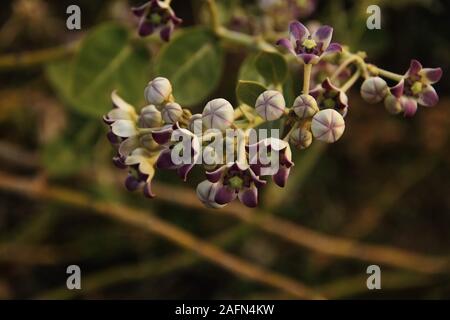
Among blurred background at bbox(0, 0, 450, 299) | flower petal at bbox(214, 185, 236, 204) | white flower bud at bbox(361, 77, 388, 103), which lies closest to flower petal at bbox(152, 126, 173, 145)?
flower petal at bbox(214, 185, 236, 204)

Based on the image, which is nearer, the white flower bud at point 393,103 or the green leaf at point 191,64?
the white flower bud at point 393,103

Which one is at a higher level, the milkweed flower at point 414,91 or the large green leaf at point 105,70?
the large green leaf at point 105,70

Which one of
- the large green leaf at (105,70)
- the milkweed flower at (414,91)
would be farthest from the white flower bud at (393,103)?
the large green leaf at (105,70)

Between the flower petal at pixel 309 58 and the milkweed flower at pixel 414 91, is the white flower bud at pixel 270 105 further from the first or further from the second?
the milkweed flower at pixel 414 91

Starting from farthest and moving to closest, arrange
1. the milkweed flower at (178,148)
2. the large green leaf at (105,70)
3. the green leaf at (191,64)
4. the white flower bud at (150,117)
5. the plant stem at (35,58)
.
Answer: the plant stem at (35,58), the large green leaf at (105,70), the green leaf at (191,64), the white flower bud at (150,117), the milkweed flower at (178,148)
